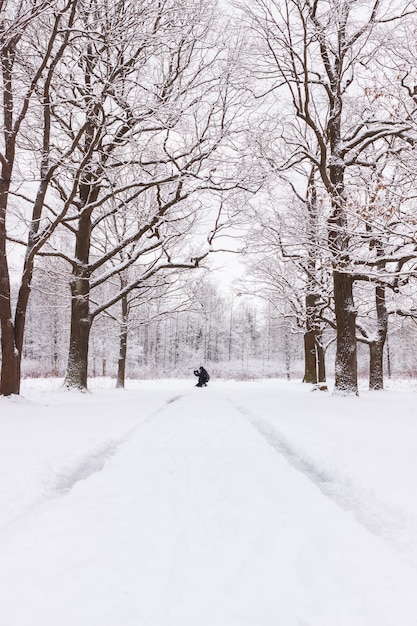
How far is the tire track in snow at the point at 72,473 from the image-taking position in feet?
11.4

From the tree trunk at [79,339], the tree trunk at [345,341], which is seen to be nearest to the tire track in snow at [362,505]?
the tree trunk at [345,341]

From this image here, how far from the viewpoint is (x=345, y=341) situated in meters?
12.9

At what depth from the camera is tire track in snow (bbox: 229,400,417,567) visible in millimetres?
2996

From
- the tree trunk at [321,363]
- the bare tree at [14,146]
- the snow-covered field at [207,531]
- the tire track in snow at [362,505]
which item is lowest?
the tire track in snow at [362,505]

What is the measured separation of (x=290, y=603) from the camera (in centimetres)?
210

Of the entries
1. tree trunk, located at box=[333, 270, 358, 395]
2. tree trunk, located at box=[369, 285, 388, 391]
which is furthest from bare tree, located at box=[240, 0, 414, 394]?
tree trunk, located at box=[369, 285, 388, 391]

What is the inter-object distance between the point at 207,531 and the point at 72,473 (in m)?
2.17

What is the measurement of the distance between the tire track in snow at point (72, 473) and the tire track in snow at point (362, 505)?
2.31 m

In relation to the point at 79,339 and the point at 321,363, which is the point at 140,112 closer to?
the point at 79,339

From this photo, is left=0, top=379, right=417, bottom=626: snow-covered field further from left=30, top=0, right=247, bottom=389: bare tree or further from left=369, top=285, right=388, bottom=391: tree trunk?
left=369, top=285, right=388, bottom=391: tree trunk

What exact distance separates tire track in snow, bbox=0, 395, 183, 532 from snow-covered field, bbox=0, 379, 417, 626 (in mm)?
23

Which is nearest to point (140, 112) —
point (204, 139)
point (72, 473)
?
point (204, 139)

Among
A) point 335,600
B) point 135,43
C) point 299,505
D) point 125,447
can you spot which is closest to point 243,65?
point 135,43

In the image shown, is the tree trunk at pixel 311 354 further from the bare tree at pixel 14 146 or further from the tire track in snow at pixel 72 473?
the tire track in snow at pixel 72 473
